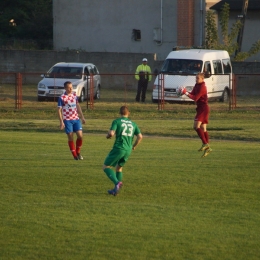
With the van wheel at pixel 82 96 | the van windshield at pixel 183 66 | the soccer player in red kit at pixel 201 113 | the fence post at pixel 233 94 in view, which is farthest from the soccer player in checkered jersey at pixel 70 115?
the van wheel at pixel 82 96

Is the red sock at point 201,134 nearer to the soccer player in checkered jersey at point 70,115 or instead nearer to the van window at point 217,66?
the soccer player in checkered jersey at point 70,115

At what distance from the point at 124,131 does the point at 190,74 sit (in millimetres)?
18853

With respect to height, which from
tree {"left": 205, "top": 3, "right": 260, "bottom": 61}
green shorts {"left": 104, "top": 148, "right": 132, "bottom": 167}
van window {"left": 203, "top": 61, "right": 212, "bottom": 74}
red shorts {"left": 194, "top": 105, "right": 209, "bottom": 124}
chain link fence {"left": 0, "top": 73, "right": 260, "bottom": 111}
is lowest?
chain link fence {"left": 0, "top": 73, "right": 260, "bottom": 111}

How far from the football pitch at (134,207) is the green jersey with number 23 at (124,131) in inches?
36.1

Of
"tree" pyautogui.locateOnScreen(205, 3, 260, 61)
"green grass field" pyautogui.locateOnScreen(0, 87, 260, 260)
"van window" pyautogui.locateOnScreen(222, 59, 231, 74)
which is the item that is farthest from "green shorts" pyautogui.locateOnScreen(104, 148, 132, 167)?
"tree" pyautogui.locateOnScreen(205, 3, 260, 61)

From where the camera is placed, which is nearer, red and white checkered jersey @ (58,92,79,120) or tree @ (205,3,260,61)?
red and white checkered jersey @ (58,92,79,120)

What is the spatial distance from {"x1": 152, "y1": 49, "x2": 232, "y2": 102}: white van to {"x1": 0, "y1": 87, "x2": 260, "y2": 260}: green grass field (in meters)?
10.2

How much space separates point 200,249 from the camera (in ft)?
29.1

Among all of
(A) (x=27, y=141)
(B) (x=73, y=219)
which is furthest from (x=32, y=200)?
(A) (x=27, y=141)

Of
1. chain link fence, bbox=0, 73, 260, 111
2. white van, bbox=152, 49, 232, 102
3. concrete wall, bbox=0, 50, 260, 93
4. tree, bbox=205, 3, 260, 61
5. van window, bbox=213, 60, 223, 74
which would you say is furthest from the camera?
concrete wall, bbox=0, 50, 260, 93

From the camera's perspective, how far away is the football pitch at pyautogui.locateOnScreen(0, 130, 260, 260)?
351 inches

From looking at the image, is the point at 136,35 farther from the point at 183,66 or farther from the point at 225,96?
the point at 183,66

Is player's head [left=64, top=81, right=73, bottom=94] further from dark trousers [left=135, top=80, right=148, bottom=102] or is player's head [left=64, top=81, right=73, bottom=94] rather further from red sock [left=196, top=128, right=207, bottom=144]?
dark trousers [left=135, top=80, right=148, bottom=102]

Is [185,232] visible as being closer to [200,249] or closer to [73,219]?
[200,249]
